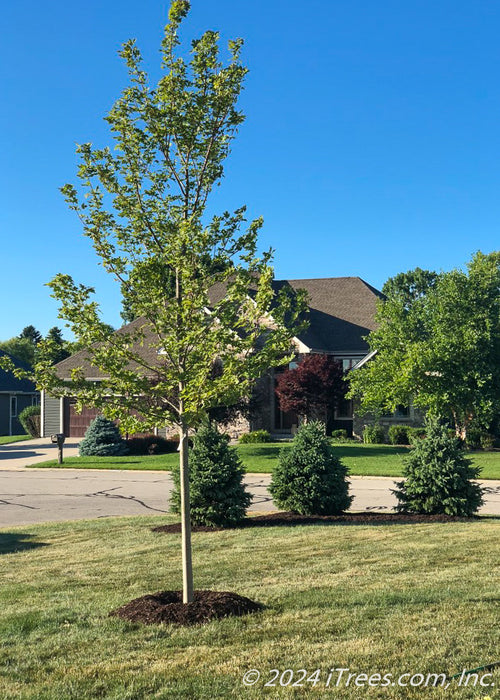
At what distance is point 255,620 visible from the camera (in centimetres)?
728

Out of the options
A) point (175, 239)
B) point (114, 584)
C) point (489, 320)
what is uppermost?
point (489, 320)

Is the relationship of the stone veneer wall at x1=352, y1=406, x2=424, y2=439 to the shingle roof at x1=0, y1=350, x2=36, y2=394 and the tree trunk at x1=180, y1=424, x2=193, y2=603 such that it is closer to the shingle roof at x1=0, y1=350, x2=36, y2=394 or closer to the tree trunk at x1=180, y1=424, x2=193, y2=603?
the shingle roof at x1=0, y1=350, x2=36, y2=394

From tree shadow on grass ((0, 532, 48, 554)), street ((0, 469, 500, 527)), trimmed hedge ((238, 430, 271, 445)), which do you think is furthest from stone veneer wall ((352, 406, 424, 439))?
tree shadow on grass ((0, 532, 48, 554))

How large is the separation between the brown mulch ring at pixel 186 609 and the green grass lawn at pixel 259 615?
0.20 meters

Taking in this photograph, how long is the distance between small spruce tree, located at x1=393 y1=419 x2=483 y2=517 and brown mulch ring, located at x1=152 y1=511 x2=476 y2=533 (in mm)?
257

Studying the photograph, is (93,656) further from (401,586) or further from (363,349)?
(363,349)

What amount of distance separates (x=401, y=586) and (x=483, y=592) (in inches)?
36.4

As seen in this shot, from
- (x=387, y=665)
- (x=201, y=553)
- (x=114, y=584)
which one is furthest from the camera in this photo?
(x=201, y=553)

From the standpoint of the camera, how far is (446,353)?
31156 millimetres

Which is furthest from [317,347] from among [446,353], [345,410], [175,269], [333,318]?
[175,269]

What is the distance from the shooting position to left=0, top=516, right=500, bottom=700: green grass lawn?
224 inches

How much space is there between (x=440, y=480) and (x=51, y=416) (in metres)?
35.5

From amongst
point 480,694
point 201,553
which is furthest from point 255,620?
point 201,553

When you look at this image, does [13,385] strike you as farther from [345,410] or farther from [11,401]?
[345,410]
